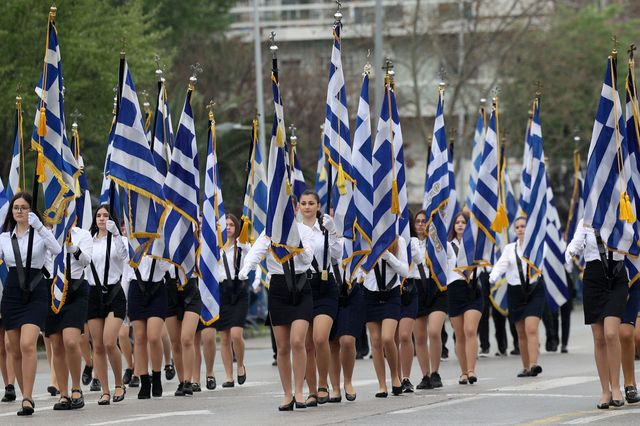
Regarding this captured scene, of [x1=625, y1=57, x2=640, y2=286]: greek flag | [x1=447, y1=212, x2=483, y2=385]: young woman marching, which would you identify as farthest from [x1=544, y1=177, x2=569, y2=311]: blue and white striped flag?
[x1=625, y1=57, x2=640, y2=286]: greek flag

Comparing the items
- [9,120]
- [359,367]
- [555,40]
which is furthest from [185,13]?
[359,367]

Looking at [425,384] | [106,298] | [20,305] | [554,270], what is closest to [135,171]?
[106,298]

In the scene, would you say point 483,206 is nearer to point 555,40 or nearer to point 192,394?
point 192,394

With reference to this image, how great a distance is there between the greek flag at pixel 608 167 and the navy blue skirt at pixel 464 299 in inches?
162

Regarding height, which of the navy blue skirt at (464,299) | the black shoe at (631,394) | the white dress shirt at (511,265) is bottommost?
the black shoe at (631,394)

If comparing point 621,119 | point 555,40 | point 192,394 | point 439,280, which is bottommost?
point 192,394

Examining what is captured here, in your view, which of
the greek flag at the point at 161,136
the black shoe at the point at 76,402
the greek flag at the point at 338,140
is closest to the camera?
the black shoe at the point at 76,402

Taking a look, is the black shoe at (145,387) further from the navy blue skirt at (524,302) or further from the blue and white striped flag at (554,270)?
the blue and white striped flag at (554,270)

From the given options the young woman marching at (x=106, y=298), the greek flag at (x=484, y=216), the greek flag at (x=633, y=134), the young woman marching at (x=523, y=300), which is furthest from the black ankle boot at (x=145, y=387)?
the greek flag at (x=633, y=134)

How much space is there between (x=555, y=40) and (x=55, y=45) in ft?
115

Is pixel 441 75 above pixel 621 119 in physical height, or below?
above

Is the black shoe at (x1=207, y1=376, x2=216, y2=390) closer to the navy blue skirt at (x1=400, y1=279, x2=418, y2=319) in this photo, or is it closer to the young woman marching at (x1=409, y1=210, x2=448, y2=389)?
the young woman marching at (x1=409, y1=210, x2=448, y2=389)

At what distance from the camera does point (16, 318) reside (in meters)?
15.5

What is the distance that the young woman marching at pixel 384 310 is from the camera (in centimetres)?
1645
